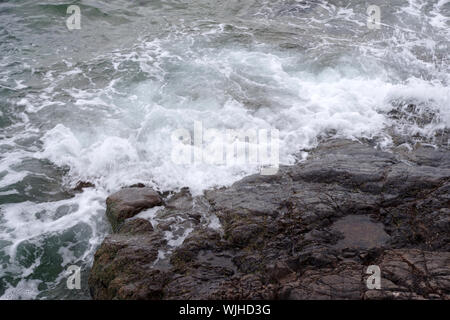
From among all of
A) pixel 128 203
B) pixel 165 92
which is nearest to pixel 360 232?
pixel 128 203

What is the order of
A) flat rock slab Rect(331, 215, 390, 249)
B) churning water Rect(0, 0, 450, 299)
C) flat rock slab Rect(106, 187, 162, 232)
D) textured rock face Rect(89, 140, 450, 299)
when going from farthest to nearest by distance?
1. churning water Rect(0, 0, 450, 299)
2. flat rock slab Rect(106, 187, 162, 232)
3. flat rock slab Rect(331, 215, 390, 249)
4. textured rock face Rect(89, 140, 450, 299)

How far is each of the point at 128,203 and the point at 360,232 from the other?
3.09 metres

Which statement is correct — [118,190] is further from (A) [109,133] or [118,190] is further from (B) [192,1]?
(B) [192,1]

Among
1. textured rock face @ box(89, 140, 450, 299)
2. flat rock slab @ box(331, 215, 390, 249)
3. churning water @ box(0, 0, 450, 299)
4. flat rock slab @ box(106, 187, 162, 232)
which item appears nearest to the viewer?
textured rock face @ box(89, 140, 450, 299)

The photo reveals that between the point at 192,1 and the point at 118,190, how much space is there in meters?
9.13

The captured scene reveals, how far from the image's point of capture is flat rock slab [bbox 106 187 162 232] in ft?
17.8

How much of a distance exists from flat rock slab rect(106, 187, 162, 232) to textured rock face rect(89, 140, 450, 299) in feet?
0.58

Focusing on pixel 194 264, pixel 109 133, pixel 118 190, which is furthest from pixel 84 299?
pixel 109 133

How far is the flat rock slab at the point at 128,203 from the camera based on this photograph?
543 cm

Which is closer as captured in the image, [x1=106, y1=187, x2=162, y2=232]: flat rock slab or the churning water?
[x1=106, y1=187, x2=162, y2=232]: flat rock slab

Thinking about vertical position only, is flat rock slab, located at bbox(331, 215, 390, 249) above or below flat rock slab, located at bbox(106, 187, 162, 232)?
above

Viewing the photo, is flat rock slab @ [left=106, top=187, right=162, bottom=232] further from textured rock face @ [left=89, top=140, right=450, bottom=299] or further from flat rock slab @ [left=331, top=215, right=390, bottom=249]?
flat rock slab @ [left=331, top=215, right=390, bottom=249]

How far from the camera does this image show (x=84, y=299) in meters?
4.70

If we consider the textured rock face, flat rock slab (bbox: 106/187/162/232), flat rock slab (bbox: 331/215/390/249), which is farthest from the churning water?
flat rock slab (bbox: 331/215/390/249)
